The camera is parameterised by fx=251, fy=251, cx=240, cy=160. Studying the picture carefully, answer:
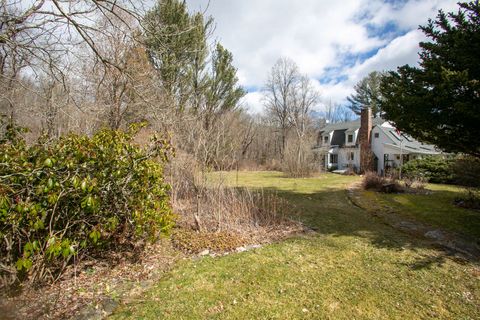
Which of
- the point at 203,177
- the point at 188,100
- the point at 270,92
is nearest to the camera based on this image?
the point at 203,177

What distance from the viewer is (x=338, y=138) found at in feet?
91.6

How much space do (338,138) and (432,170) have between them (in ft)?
40.7

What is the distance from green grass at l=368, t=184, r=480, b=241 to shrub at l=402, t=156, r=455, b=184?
16.5 feet

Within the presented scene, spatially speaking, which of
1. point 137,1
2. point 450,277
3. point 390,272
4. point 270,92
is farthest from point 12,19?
point 270,92

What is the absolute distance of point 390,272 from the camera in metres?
3.87

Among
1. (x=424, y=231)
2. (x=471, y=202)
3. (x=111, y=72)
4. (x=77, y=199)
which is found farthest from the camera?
(x=471, y=202)

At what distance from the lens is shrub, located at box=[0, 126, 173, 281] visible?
2.59 metres

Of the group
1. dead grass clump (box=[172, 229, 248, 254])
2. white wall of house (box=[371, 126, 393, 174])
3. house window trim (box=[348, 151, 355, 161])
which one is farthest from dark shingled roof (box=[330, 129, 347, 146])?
Answer: dead grass clump (box=[172, 229, 248, 254])

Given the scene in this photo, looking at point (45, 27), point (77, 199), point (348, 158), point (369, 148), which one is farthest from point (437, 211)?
point (348, 158)

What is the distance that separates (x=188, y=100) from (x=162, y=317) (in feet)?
23.5

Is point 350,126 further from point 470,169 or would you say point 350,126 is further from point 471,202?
point 471,202

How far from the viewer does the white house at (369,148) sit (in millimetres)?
19850

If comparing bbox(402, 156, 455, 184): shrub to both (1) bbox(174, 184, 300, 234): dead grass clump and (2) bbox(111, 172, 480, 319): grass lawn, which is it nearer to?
(2) bbox(111, 172, 480, 319): grass lawn

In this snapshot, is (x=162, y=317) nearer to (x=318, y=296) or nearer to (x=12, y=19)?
(x=318, y=296)
